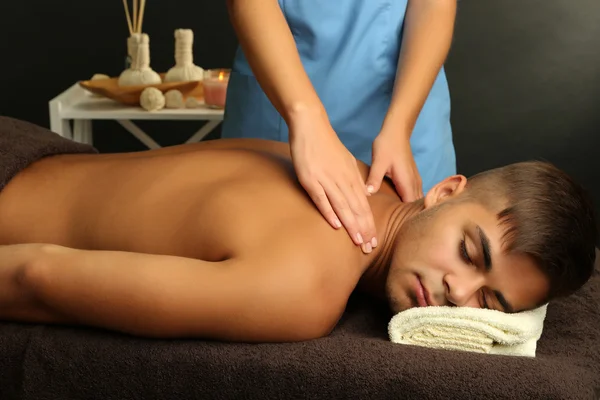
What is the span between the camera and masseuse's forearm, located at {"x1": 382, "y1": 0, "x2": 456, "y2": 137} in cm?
179

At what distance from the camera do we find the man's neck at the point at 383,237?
62.7 inches

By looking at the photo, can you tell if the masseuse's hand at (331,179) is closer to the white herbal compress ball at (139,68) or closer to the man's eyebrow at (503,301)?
the man's eyebrow at (503,301)

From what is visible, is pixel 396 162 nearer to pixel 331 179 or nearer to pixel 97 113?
pixel 331 179

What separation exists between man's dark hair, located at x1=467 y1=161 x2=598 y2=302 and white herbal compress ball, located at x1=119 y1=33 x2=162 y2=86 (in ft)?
6.58

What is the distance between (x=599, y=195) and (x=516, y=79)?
74 cm

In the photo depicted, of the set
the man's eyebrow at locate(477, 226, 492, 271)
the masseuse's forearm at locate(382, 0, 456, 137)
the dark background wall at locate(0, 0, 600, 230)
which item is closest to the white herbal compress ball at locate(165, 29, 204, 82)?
the dark background wall at locate(0, 0, 600, 230)

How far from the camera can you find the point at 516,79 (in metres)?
4.06

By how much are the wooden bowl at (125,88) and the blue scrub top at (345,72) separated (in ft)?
4.34

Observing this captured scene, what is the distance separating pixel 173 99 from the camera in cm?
329

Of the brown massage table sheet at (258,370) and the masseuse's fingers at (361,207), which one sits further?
the masseuse's fingers at (361,207)

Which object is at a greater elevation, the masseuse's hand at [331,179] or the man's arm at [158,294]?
the masseuse's hand at [331,179]

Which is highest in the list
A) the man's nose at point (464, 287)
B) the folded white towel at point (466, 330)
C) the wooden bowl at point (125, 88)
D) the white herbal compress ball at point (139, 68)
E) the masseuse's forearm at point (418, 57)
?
the masseuse's forearm at point (418, 57)

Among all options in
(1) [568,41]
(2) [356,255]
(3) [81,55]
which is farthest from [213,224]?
(1) [568,41]

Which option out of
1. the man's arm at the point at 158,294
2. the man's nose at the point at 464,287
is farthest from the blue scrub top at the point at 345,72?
the man's arm at the point at 158,294
